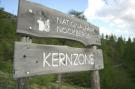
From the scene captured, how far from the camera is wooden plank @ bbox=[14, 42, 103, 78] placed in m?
2.94

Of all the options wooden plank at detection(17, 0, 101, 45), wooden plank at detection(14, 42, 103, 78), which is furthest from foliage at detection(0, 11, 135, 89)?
wooden plank at detection(14, 42, 103, 78)

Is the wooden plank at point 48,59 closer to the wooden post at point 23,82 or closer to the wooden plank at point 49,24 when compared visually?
the wooden post at point 23,82

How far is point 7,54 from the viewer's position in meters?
19.8

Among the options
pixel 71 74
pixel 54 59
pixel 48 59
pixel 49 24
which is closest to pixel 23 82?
pixel 48 59

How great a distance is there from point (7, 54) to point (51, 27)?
17.0 metres

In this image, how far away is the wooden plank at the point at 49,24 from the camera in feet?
10.0

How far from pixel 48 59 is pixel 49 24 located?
0.48 m

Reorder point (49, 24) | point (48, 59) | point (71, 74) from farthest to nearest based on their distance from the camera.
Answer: point (71, 74) → point (49, 24) → point (48, 59)

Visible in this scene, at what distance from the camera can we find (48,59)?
3.33 meters

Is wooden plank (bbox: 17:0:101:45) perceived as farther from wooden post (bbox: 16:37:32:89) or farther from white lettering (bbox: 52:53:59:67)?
white lettering (bbox: 52:53:59:67)

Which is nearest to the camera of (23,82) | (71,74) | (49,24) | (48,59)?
(23,82)

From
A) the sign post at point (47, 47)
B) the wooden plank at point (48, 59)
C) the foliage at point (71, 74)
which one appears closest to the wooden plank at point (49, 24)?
the sign post at point (47, 47)

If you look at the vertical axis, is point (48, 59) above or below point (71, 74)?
above

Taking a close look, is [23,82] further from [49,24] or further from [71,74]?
[71,74]
